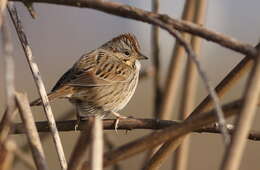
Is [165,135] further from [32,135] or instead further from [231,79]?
[231,79]

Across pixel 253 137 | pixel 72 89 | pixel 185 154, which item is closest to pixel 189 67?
pixel 185 154

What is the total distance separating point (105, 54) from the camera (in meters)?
4.91

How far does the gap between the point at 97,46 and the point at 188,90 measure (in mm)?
8358

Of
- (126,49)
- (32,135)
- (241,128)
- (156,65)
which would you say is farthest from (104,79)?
(241,128)

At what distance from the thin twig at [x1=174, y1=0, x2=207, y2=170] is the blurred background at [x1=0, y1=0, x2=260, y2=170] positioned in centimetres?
223

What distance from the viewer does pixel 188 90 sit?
3.29m

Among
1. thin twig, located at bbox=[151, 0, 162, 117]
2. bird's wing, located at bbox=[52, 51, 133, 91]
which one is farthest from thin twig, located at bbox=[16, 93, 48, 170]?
bird's wing, located at bbox=[52, 51, 133, 91]

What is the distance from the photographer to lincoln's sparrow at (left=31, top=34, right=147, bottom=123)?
416 cm

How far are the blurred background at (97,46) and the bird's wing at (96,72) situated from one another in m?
0.96

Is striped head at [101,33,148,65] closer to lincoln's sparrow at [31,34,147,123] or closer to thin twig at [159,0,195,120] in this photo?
lincoln's sparrow at [31,34,147,123]

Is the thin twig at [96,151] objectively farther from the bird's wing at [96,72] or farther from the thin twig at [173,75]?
the bird's wing at [96,72]

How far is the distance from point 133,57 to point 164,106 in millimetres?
1622

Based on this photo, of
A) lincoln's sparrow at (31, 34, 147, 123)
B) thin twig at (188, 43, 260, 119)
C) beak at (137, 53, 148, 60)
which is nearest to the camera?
thin twig at (188, 43, 260, 119)

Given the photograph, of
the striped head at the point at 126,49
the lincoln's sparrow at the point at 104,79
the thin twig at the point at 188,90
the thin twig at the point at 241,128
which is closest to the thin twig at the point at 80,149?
the thin twig at the point at 241,128
